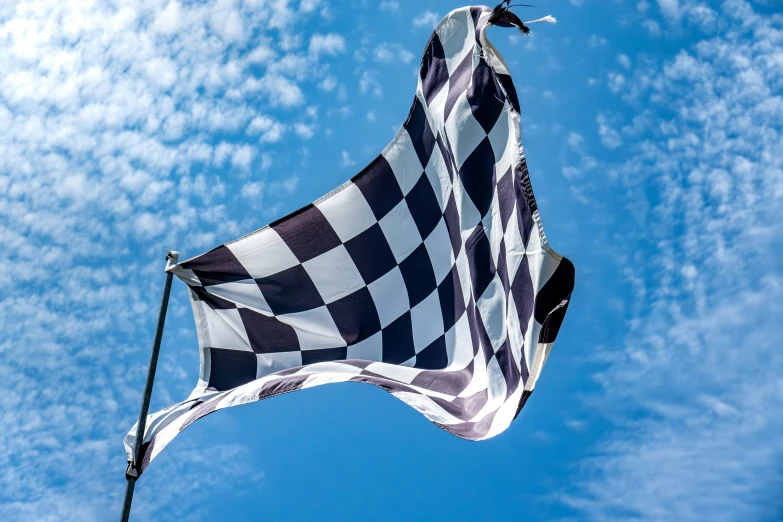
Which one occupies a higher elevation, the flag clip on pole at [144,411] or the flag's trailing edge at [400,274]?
the flag's trailing edge at [400,274]

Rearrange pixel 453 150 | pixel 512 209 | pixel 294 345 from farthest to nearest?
pixel 294 345 → pixel 453 150 → pixel 512 209

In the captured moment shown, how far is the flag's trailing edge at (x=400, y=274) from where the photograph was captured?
569cm

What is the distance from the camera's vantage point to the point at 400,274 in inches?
270

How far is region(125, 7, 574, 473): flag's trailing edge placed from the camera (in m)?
5.69

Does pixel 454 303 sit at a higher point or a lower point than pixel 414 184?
lower

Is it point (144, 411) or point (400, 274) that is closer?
point (144, 411)

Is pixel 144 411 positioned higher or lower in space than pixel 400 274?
lower

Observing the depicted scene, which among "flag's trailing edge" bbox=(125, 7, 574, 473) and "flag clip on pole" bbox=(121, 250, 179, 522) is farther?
"flag's trailing edge" bbox=(125, 7, 574, 473)

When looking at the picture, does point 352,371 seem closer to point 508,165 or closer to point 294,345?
point 294,345

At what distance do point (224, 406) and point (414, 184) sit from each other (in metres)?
2.47

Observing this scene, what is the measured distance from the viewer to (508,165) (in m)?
5.42

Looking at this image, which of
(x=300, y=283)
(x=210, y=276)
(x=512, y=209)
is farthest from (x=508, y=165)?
(x=210, y=276)

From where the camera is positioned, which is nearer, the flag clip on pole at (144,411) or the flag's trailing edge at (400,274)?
the flag clip on pole at (144,411)

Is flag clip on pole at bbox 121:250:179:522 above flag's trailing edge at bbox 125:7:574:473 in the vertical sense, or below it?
below
